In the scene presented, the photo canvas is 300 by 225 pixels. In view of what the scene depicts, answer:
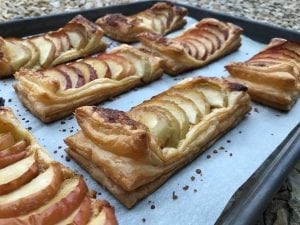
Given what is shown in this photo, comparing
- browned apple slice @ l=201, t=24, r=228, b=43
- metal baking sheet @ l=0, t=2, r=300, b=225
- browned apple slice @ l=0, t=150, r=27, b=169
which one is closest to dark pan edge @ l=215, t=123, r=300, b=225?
metal baking sheet @ l=0, t=2, r=300, b=225

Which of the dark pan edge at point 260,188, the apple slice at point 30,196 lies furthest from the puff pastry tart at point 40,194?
the dark pan edge at point 260,188

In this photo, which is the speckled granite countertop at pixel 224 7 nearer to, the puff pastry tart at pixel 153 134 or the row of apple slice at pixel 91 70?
the row of apple slice at pixel 91 70

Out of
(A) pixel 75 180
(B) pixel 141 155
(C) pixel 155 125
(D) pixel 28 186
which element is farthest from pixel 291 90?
(D) pixel 28 186

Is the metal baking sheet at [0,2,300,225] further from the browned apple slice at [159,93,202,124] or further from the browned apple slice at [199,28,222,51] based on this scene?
the browned apple slice at [199,28,222,51]

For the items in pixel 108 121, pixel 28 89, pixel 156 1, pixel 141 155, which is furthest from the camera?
pixel 156 1

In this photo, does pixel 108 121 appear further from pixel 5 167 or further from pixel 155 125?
pixel 5 167
